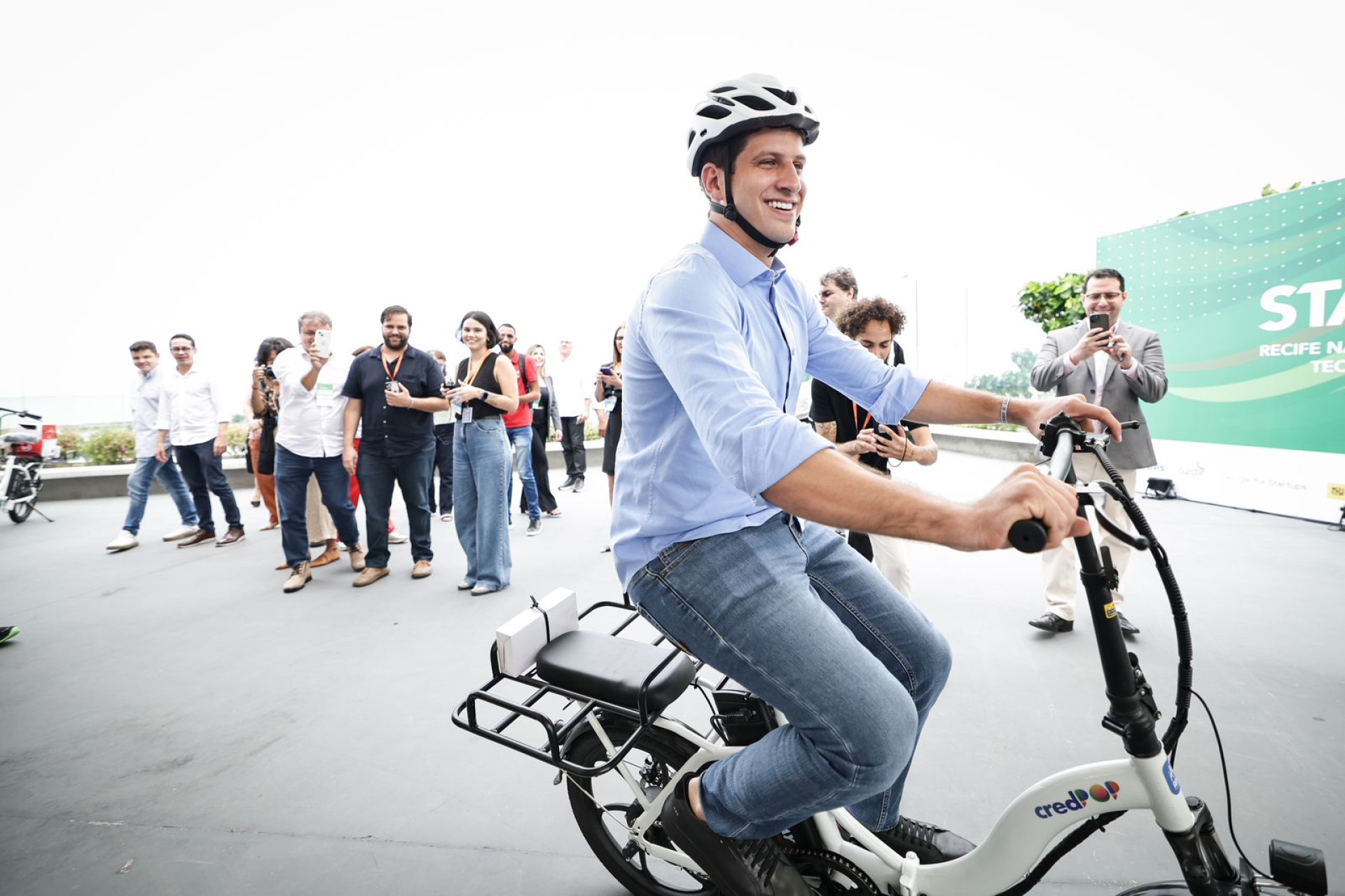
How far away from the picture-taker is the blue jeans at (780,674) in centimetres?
133

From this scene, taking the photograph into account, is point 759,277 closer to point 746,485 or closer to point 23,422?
point 746,485

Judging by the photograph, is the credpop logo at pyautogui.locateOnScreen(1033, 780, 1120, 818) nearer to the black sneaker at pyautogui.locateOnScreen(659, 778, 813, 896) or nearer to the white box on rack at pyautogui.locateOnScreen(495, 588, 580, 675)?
the black sneaker at pyautogui.locateOnScreen(659, 778, 813, 896)

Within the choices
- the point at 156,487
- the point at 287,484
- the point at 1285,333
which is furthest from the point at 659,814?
the point at 156,487

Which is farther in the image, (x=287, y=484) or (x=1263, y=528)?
(x=1263, y=528)

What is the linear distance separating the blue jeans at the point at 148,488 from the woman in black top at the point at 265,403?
93 centimetres

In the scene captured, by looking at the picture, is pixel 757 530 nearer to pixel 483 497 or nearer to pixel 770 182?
pixel 770 182

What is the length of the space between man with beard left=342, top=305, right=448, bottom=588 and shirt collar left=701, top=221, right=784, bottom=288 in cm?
362

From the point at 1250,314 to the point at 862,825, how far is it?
24.5ft

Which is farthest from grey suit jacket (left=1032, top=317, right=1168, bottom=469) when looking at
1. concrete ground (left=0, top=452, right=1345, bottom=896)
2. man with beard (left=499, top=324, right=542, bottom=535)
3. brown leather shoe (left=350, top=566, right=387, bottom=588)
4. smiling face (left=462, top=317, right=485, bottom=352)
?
brown leather shoe (left=350, top=566, right=387, bottom=588)

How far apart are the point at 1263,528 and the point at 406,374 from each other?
7262 mm

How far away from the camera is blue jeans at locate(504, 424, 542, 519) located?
6.54 meters

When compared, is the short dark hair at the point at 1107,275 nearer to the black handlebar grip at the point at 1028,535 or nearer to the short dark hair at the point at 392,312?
the black handlebar grip at the point at 1028,535

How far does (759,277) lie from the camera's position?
1564 millimetres

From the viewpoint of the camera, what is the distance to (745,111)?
145cm
